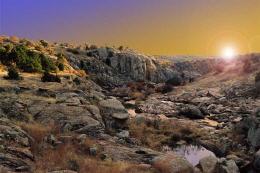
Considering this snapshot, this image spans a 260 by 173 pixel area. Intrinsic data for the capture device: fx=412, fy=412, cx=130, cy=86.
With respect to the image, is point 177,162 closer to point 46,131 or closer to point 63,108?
point 46,131

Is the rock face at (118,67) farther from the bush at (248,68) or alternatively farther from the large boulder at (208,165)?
the large boulder at (208,165)

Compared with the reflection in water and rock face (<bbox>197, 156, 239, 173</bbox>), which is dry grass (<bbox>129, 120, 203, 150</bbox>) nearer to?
the reflection in water

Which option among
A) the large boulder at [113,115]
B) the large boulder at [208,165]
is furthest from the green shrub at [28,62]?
the large boulder at [208,165]

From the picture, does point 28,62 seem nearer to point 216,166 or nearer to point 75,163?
point 75,163

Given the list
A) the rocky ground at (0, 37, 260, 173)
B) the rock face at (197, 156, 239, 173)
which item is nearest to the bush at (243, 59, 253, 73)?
the rocky ground at (0, 37, 260, 173)

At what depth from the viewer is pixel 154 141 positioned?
38.8 meters

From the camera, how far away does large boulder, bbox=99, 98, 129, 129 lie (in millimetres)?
38375

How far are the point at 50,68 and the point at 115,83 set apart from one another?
144 feet

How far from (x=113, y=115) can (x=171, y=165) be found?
13.5m

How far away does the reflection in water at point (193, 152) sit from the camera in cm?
3453

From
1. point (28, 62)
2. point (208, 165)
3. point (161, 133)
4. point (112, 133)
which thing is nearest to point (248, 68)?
point (28, 62)

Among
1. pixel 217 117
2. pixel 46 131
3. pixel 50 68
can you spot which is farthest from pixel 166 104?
pixel 46 131

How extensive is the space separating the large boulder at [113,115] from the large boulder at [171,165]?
35.4 ft

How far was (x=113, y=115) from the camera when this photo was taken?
39.1m
